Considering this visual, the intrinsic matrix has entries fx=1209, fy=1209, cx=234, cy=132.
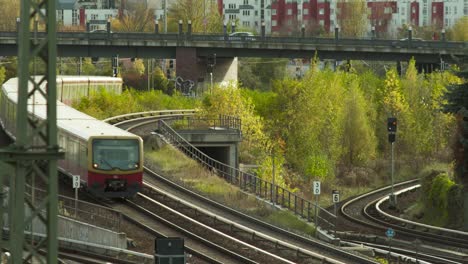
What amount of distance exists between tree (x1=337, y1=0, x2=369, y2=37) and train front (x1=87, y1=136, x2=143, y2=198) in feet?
403

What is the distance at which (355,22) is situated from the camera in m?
160

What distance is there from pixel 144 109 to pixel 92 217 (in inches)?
1797

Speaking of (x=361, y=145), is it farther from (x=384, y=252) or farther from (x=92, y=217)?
(x=92, y=217)

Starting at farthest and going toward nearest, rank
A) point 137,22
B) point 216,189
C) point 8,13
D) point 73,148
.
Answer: point 137,22 → point 8,13 → point 216,189 → point 73,148

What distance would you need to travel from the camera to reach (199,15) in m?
142

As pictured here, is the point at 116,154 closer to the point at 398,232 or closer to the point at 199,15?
the point at 398,232

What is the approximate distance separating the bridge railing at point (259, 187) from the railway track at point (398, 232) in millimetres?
1030

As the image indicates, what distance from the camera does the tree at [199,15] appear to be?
5477 inches

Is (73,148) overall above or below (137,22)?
below

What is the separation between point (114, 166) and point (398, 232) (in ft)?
39.5

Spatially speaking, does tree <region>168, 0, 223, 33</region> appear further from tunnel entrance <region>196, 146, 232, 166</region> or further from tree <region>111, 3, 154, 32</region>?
tunnel entrance <region>196, 146, 232, 166</region>

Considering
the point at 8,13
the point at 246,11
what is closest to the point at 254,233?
the point at 8,13

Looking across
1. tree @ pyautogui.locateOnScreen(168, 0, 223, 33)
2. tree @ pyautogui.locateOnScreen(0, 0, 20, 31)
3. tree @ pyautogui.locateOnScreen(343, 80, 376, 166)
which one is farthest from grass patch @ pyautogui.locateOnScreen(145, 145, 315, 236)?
tree @ pyautogui.locateOnScreen(0, 0, 20, 31)

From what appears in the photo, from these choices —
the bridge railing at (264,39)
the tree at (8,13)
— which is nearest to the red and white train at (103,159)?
the bridge railing at (264,39)
